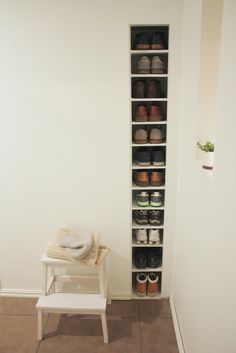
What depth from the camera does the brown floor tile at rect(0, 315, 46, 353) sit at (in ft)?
5.73

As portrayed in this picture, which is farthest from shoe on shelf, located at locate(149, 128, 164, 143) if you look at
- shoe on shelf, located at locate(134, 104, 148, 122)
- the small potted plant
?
the small potted plant

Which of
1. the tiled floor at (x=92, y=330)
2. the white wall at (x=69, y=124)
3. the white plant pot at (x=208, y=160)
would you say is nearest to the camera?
the white plant pot at (x=208, y=160)

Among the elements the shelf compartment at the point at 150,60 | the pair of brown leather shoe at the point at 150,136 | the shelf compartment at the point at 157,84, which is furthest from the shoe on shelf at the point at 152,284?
the shelf compartment at the point at 150,60

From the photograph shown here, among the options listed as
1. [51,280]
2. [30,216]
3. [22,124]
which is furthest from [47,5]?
[51,280]

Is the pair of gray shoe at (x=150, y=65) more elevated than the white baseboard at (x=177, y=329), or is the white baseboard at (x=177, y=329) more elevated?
the pair of gray shoe at (x=150, y=65)

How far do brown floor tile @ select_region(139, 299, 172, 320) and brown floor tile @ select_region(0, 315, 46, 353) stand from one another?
2.48ft

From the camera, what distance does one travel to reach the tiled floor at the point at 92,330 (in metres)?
1.75

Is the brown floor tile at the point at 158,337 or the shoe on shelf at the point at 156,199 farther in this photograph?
the shoe on shelf at the point at 156,199

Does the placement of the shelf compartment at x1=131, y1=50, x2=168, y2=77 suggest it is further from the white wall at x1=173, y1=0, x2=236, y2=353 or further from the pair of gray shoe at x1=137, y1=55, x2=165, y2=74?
the white wall at x1=173, y1=0, x2=236, y2=353

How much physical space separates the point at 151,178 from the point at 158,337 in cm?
106

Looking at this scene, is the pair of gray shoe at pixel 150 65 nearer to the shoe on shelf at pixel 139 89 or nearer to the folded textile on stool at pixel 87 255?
the shoe on shelf at pixel 139 89

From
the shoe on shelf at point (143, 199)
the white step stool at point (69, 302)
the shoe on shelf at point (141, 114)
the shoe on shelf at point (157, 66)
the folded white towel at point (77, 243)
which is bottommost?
the white step stool at point (69, 302)

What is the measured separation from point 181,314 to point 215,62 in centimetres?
150

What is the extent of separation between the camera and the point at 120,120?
179 centimetres
